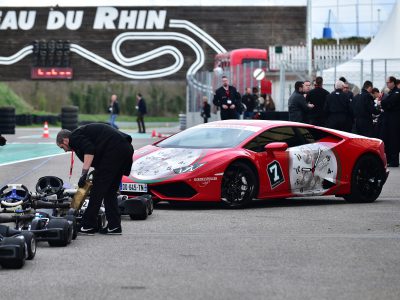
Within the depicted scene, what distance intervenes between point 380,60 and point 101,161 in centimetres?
2163

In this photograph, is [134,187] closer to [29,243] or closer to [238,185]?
[238,185]

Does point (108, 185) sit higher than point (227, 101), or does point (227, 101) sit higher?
point (227, 101)

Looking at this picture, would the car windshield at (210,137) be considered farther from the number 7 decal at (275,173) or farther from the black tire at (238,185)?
the number 7 decal at (275,173)

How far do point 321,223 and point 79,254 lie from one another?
363 centimetres

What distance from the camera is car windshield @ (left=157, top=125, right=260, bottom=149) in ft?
49.3

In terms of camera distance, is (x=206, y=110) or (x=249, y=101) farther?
(x=206, y=110)

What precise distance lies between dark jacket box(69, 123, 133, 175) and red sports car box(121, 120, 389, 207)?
8.30ft

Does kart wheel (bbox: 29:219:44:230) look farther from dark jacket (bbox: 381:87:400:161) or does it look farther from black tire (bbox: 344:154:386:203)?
dark jacket (bbox: 381:87:400:161)

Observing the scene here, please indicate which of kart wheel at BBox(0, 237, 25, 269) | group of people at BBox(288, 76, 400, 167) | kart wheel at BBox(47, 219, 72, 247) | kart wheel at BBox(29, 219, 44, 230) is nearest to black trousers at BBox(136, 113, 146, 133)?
group of people at BBox(288, 76, 400, 167)

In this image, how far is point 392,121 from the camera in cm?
2395

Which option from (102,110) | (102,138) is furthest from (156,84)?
(102,138)

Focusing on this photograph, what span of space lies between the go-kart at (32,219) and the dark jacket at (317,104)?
12.8 metres

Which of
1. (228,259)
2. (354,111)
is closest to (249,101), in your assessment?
(354,111)

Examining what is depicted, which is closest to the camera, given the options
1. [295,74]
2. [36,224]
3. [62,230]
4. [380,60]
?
[62,230]
